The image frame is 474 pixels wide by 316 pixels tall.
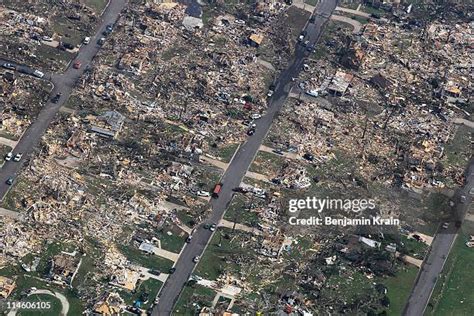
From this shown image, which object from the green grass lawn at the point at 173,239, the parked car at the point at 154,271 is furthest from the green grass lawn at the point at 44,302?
the green grass lawn at the point at 173,239

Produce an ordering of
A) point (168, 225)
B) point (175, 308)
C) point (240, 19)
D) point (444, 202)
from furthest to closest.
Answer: point (240, 19)
point (444, 202)
point (168, 225)
point (175, 308)

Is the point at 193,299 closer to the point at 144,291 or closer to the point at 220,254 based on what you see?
the point at 144,291

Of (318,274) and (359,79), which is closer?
(318,274)

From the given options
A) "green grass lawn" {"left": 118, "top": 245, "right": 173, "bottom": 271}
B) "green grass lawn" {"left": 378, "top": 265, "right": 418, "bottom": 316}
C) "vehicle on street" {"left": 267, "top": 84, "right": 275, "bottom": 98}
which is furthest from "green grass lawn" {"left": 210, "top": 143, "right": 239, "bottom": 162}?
"green grass lawn" {"left": 378, "top": 265, "right": 418, "bottom": 316}

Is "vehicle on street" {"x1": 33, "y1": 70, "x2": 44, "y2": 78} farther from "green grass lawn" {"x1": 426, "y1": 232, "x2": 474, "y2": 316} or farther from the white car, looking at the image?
"green grass lawn" {"x1": 426, "y1": 232, "x2": 474, "y2": 316}

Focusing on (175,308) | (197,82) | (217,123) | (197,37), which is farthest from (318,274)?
(197,37)

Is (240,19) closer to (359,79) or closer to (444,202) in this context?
(359,79)

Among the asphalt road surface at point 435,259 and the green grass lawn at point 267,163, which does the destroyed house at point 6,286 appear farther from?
the asphalt road surface at point 435,259
